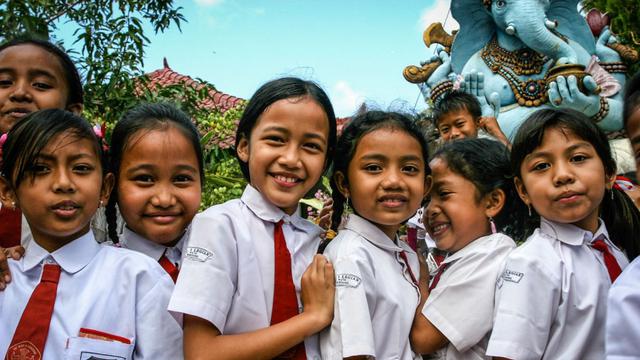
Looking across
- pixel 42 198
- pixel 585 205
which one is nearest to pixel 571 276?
pixel 585 205

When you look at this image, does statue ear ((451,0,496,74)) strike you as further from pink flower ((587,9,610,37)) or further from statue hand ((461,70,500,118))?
pink flower ((587,9,610,37))

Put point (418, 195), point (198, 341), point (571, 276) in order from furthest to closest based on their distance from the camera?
point (418, 195)
point (571, 276)
point (198, 341)

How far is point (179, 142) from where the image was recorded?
2.08 metres

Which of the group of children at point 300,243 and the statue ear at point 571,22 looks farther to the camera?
the statue ear at point 571,22

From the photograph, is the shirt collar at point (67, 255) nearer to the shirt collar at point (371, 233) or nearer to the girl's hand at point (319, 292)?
the girl's hand at point (319, 292)

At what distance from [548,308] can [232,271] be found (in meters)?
0.96

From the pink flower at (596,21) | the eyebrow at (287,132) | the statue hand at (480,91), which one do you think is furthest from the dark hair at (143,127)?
the pink flower at (596,21)

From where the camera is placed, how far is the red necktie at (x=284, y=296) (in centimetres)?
179

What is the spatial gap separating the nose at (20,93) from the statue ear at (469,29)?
4882 mm

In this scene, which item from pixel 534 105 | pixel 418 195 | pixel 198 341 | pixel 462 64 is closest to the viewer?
pixel 198 341

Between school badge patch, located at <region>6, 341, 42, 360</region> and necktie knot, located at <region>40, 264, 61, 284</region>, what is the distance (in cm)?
18

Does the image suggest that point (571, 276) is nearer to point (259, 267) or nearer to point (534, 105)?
point (259, 267)

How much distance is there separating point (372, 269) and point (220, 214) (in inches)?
20.5

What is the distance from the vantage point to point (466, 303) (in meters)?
1.92
